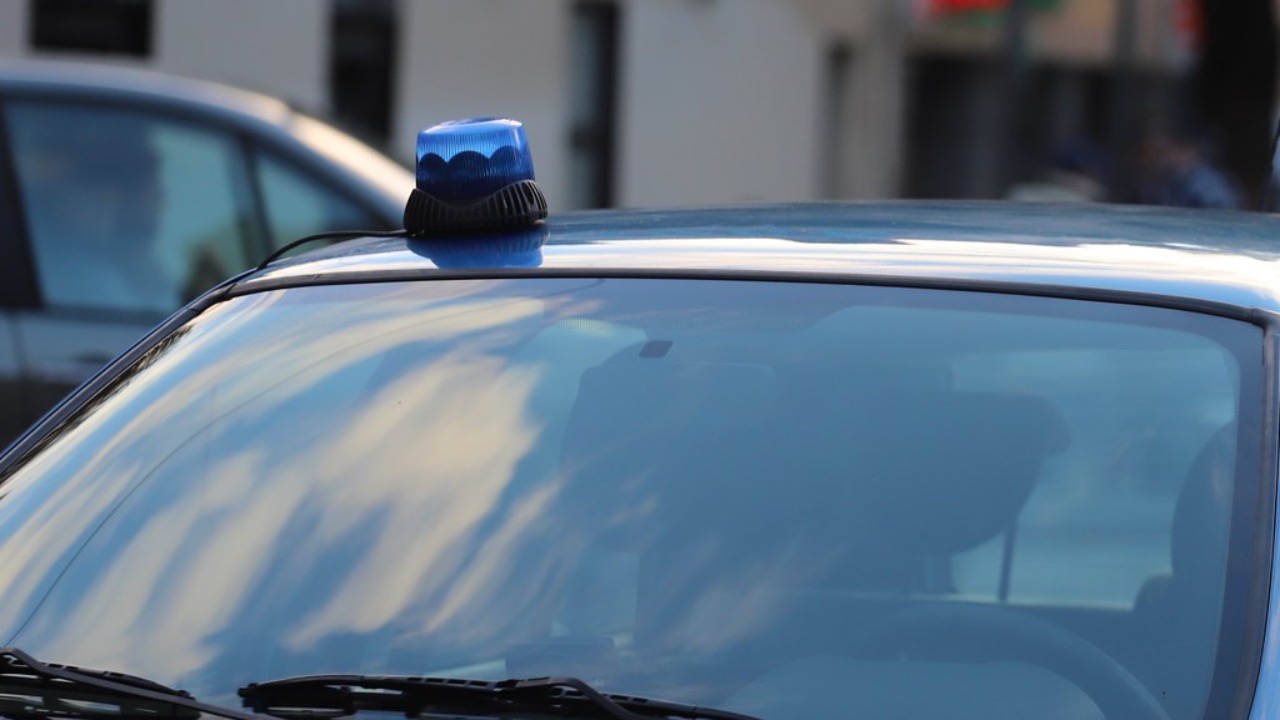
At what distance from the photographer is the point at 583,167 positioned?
1551 cm

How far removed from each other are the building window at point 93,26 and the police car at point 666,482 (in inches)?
379

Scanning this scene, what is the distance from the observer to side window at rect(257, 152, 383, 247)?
16.4 feet

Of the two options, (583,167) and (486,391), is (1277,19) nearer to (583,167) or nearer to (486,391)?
A: (583,167)

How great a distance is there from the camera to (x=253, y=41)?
12102 millimetres

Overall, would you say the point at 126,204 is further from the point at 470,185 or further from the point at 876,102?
the point at 876,102

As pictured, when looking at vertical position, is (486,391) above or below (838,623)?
above

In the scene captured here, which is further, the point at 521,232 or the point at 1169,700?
the point at 521,232

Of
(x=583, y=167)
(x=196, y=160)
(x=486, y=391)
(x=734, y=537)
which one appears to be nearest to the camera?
(x=734, y=537)

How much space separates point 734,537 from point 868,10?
18.4 m

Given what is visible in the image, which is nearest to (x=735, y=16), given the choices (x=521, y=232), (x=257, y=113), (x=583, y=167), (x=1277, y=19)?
(x=583, y=167)

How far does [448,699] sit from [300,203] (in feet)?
10.8

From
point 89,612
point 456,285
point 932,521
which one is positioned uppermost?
point 456,285

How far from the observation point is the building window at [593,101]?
15312mm

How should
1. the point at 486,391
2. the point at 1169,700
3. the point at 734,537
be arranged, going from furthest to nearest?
1. the point at 486,391
2. the point at 734,537
3. the point at 1169,700
